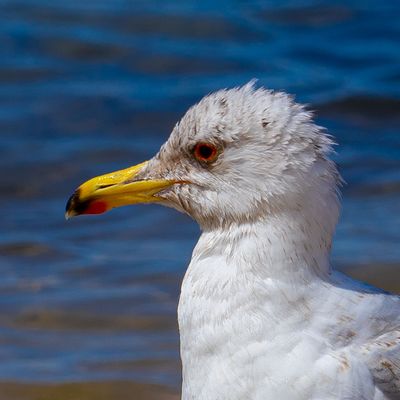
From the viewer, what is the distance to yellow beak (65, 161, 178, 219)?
4.92 meters

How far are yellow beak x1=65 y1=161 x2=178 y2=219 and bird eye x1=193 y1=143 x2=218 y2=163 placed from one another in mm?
209

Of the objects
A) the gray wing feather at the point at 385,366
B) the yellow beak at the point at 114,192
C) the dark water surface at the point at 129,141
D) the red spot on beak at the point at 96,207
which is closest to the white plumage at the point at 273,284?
the gray wing feather at the point at 385,366

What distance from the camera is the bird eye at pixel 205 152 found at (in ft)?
15.4

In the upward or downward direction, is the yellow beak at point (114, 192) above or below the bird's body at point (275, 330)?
above

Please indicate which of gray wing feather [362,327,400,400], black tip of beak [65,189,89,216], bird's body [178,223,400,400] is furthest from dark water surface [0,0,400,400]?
gray wing feather [362,327,400,400]

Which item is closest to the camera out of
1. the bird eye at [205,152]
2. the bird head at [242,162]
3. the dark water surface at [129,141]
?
the bird head at [242,162]

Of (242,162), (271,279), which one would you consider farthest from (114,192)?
(271,279)

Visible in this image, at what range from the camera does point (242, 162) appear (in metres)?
4.64

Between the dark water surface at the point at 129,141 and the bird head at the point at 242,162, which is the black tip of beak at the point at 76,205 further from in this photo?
the dark water surface at the point at 129,141

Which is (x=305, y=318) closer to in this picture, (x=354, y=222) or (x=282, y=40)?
(x=354, y=222)

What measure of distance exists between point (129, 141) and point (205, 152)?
203 inches

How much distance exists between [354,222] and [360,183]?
2.57 feet

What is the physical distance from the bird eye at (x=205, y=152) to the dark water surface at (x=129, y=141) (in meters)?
1.89

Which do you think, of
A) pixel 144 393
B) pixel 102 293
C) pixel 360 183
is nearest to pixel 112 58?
pixel 360 183
